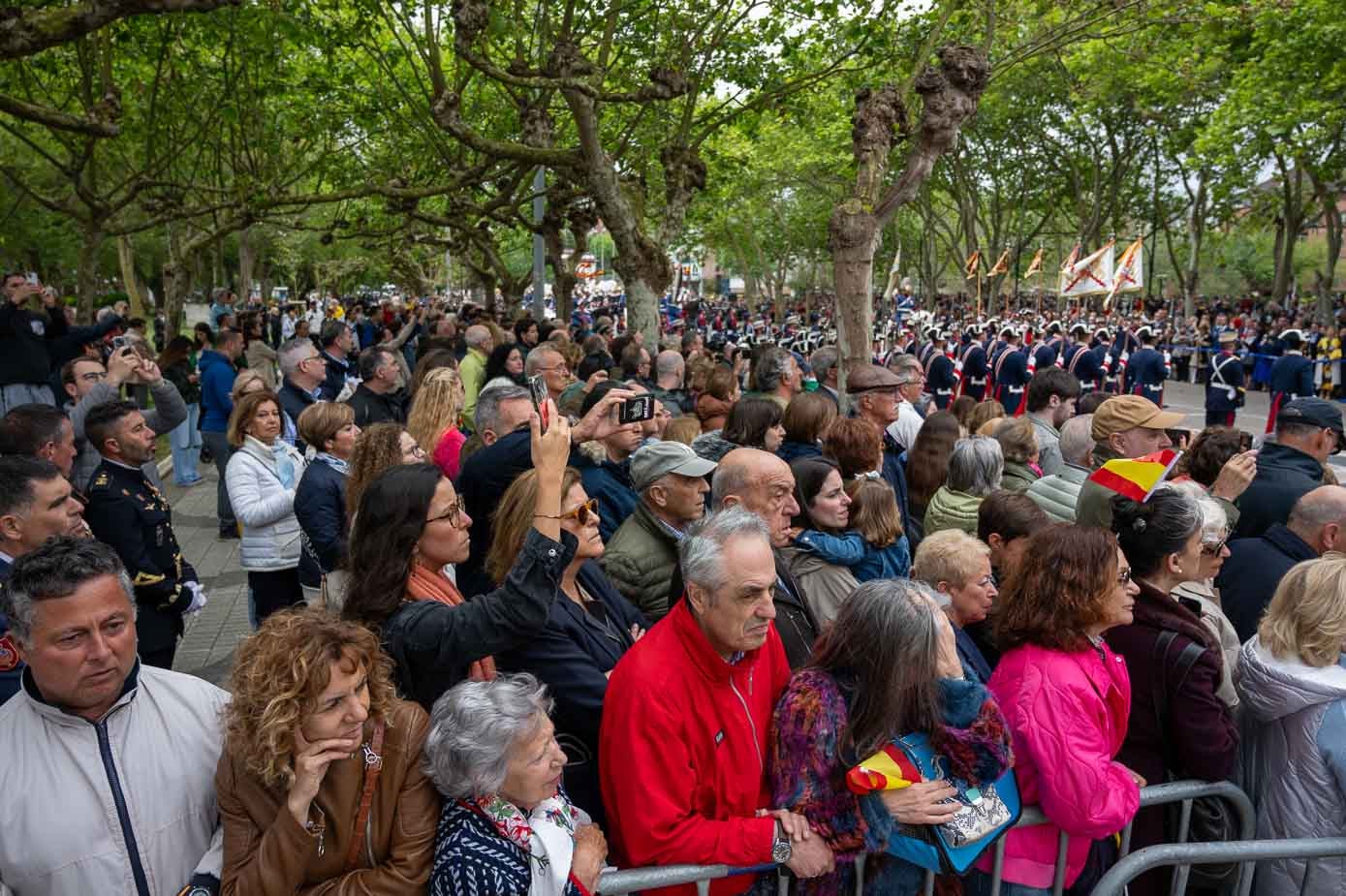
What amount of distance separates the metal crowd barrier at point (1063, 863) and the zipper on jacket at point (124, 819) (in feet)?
3.62

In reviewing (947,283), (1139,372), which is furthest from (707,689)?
(947,283)

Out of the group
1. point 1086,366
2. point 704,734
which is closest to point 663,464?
point 704,734

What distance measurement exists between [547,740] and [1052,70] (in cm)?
2904

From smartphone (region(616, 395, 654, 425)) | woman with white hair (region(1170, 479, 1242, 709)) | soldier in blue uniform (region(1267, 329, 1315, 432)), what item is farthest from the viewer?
soldier in blue uniform (region(1267, 329, 1315, 432))

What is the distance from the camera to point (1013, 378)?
15.5 metres

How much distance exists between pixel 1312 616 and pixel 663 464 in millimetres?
2308

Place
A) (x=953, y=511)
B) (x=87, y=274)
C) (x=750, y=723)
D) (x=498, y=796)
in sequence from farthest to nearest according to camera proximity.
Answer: (x=87, y=274) → (x=953, y=511) → (x=750, y=723) → (x=498, y=796)

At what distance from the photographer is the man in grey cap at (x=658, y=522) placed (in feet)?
13.4

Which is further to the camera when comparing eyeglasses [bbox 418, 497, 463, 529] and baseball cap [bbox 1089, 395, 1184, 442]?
baseball cap [bbox 1089, 395, 1184, 442]

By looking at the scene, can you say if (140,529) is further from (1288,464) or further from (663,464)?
(1288,464)

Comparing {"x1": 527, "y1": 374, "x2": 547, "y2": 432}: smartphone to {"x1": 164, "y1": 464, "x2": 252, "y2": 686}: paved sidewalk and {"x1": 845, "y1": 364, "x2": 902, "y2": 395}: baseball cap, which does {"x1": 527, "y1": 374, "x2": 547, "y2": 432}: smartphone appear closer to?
{"x1": 164, "y1": 464, "x2": 252, "y2": 686}: paved sidewalk

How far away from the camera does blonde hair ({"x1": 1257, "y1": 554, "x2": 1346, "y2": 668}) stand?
3271 mm

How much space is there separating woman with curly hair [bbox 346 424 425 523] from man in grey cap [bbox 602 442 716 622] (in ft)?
3.56

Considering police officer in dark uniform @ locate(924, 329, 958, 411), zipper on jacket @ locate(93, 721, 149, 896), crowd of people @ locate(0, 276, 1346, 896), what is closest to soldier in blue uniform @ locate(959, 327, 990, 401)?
police officer in dark uniform @ locate(924, 329, 958, 411)
